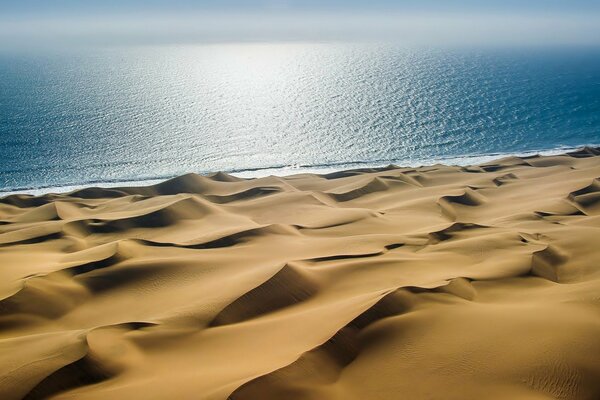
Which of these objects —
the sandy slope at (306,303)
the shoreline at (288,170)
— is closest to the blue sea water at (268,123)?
the shoreline at (288,170)

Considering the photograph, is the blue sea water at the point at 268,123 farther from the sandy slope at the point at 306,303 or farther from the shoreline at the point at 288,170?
the sandy slope at the point at 306,303

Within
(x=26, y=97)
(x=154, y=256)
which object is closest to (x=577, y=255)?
(x=154, y=256)

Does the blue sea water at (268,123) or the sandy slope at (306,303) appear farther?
the blue sea water at (268,123)

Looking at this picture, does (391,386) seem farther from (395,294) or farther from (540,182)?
(540,182)

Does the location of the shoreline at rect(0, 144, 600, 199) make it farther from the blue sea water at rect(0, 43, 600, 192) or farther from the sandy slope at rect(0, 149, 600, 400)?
the sandy slope at rect(0, 149, 600, 400)

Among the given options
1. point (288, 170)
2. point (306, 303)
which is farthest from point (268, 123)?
point (306, 303)

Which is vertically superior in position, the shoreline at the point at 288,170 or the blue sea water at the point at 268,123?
the blue sea water at the point at 268,123

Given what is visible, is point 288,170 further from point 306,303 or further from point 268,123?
point 306,303
